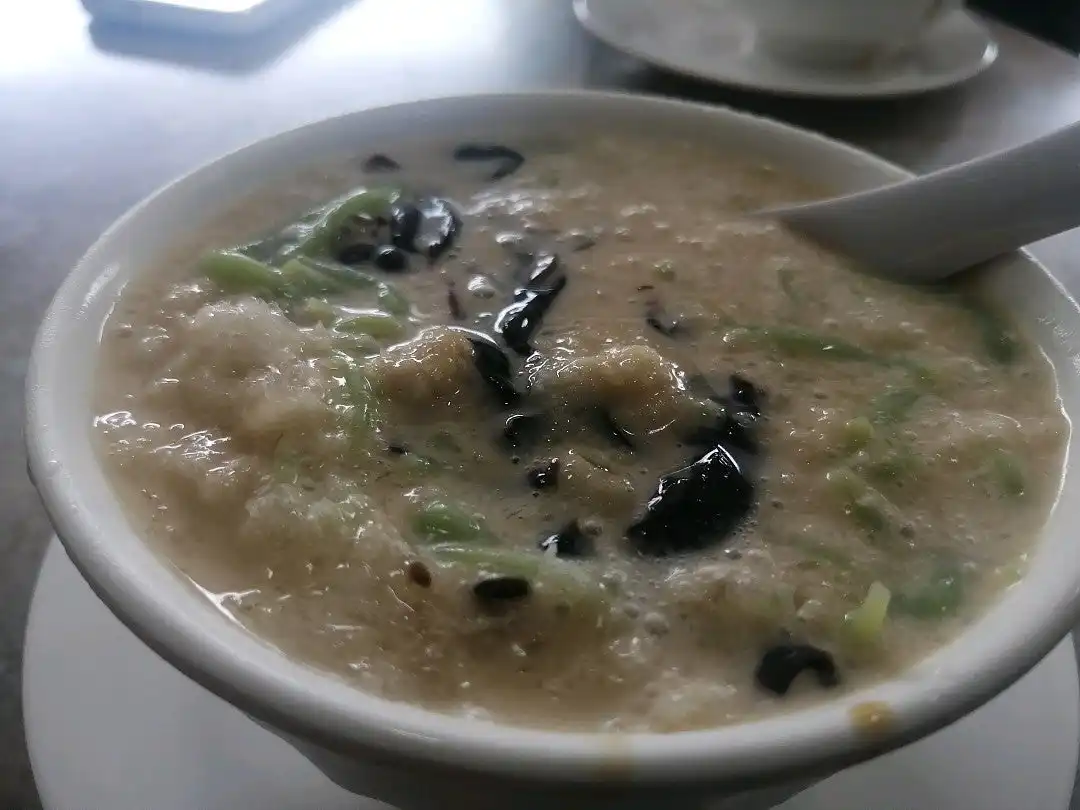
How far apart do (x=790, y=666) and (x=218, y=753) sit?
0.45 metres

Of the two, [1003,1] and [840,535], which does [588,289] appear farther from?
[1003,1]

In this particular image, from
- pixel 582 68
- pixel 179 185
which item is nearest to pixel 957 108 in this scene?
pixel 582 68

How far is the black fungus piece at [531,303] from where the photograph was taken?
86 cm

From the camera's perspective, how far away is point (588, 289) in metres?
0.93

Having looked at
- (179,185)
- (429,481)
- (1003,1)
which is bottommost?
(1003,1)

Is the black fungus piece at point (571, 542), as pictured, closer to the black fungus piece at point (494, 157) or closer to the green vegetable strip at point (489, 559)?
the green vegetable strip at point (489, 559)

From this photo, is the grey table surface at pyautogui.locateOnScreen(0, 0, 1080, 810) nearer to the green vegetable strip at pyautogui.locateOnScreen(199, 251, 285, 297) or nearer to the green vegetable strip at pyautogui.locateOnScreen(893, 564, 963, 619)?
the green vegetable strip at pyautogui.locateOnScreen(199, 251, 285, 297)

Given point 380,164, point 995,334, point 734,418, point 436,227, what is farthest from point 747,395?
point 380,164

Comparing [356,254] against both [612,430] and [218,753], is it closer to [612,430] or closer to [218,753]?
[612,430]

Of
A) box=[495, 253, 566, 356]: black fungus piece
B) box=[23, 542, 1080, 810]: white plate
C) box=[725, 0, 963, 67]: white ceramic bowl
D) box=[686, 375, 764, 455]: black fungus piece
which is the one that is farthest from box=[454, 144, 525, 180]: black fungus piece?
box=[725, 0, 963, 67]: white ceramic bowl

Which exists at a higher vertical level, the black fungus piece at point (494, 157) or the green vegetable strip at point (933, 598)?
the black fungus piece at point (494, 157)

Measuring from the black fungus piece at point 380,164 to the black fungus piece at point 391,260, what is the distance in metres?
0.16

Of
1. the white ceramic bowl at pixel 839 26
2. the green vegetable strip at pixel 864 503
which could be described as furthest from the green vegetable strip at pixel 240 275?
the white ceramic bowl at pixel 839 26

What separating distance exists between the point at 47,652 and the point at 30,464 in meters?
0.25
